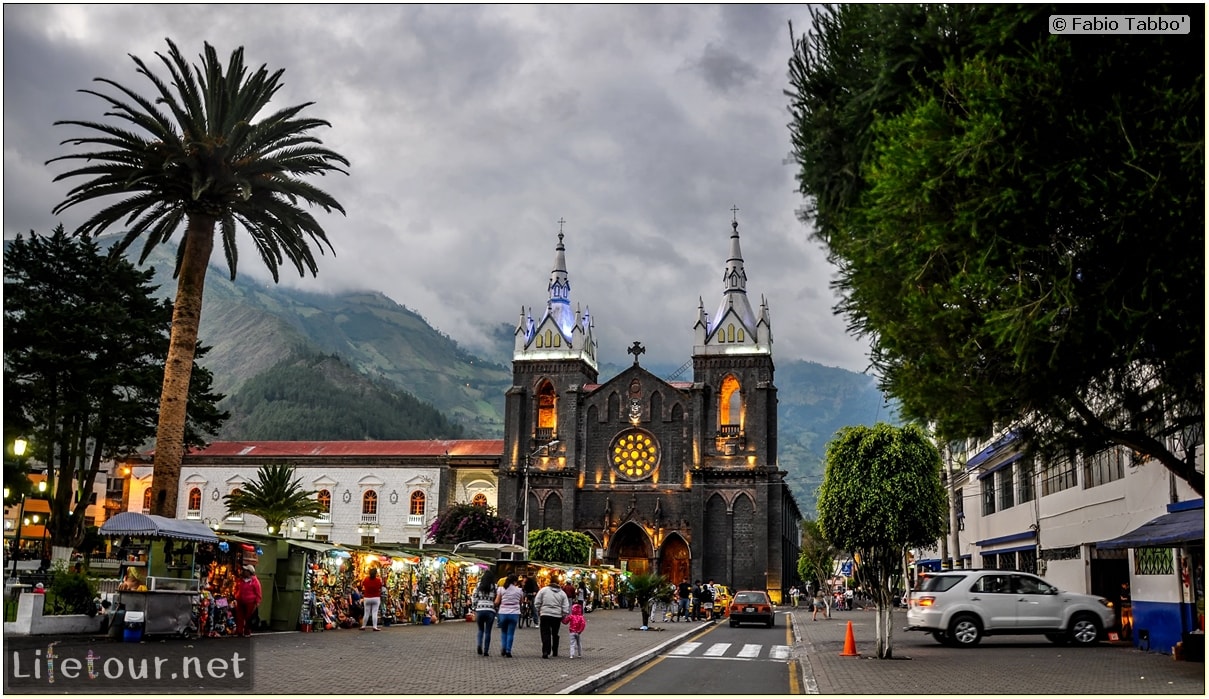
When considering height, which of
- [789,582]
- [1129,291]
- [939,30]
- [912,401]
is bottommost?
[789,582]

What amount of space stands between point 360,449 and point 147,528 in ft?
186

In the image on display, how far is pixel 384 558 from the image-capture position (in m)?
30.8

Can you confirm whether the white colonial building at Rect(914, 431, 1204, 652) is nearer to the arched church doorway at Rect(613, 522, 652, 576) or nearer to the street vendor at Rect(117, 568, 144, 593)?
the street vendor at Rect(117, 568, 144, 593)

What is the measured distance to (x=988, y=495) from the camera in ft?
143

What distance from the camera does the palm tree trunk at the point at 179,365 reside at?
2658 centimetres

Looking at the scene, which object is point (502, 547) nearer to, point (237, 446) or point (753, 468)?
point (753, 468)

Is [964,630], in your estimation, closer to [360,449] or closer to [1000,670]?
[1000,670]

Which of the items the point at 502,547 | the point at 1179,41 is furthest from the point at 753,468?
the point at 1179,41

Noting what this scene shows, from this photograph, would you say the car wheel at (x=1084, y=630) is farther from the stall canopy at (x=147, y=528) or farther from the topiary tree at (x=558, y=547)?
the topiary tree at (x=558, y=547)

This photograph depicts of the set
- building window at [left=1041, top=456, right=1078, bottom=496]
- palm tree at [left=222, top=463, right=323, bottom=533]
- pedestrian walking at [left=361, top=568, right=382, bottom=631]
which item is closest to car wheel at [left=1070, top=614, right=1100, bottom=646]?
building window at [left=1041, top=456, right=1078, bottom=496]

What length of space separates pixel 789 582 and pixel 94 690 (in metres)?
69.2

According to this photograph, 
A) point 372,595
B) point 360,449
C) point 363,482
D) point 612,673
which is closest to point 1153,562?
point 612,673

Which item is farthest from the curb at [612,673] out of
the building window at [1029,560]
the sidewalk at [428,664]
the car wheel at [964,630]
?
the building window at [1029,560]
